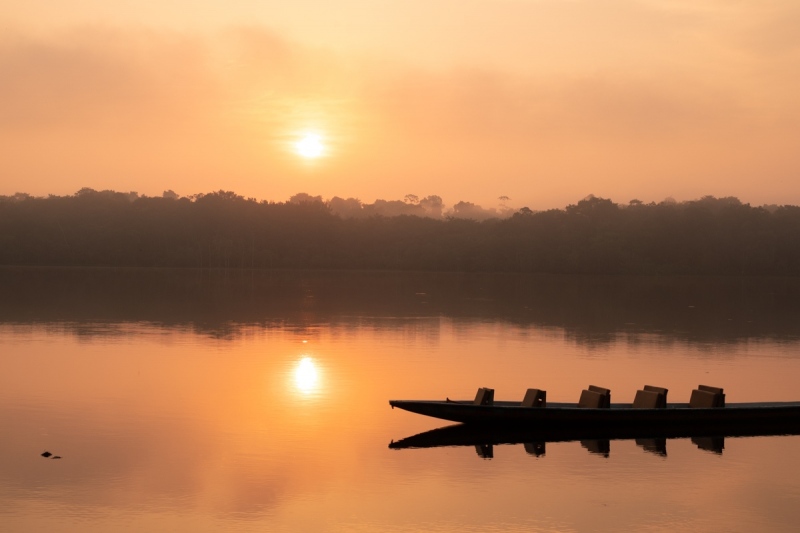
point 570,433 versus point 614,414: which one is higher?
point 614,414

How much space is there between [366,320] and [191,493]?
A: 137 feet

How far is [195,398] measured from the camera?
2789 centimetres

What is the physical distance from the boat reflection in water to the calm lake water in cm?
20

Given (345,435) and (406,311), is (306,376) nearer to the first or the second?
(345,435)

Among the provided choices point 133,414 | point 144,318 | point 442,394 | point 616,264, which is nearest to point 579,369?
point 442,394

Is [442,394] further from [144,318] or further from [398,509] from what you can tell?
[144,318]

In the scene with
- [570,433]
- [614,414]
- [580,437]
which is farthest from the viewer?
[570,433]

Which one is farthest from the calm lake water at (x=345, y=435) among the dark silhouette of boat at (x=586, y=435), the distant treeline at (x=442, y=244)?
the distant treeline at (x=442, y=244)

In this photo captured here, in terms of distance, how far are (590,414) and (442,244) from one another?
17419 cm

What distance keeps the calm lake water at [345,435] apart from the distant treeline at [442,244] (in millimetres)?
129967

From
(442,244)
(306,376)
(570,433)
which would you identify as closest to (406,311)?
(306,376)

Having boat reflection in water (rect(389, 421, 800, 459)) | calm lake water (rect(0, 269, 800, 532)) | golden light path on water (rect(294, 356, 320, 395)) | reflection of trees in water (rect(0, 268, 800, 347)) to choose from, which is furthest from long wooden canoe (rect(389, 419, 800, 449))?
reflection of trees in water (rect(0, 268, 800, 347))

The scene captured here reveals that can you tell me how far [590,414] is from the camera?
22688 millimetres

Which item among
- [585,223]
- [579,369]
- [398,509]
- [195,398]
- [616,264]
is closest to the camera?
[398,509]
